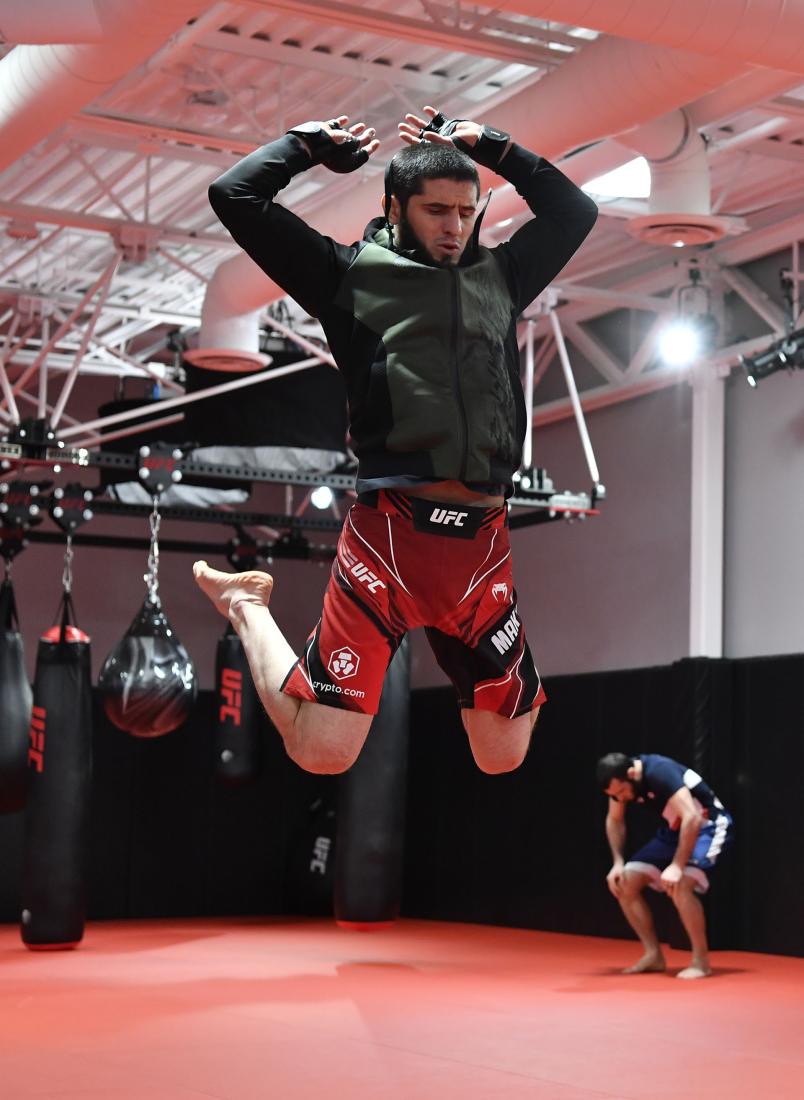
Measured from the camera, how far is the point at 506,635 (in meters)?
3.52

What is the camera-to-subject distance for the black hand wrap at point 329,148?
341 centimetres

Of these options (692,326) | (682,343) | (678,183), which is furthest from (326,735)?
(692,326)

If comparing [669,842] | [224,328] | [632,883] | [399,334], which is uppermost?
[224,328]

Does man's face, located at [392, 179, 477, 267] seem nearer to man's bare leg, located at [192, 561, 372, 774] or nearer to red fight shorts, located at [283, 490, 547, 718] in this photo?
red fight shorts, located at [283, 490, 547, 718]

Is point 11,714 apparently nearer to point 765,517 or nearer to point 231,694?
point 231,694

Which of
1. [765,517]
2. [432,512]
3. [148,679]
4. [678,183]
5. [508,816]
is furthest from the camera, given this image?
[508,816]

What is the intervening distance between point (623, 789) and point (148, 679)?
2.86 m

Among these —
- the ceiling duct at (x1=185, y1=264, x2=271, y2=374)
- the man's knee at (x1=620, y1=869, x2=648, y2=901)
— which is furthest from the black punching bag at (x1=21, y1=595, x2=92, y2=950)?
the man's knee at (x1=620, y1=869, x2=648, y2=901)

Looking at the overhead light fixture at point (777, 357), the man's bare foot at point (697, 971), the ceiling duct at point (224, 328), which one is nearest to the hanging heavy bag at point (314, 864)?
the man's bare foot at point (697, 971)

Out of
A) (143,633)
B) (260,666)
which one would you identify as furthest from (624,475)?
(260,666)

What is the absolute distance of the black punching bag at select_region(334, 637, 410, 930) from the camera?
358 inches

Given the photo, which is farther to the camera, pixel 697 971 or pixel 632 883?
pixel 632 883

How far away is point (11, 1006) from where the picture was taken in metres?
7.75

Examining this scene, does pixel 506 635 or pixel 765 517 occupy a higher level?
pixel 765 517
